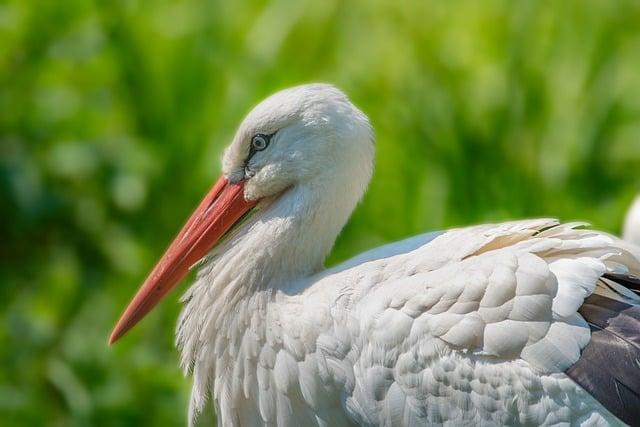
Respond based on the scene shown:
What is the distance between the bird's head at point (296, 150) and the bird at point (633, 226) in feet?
5.14

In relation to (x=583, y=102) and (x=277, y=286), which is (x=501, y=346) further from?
(x=583, y=102)

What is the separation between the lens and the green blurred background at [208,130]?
5438 millimetres

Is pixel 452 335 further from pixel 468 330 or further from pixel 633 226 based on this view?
pixel 633 226

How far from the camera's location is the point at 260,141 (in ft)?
11.3

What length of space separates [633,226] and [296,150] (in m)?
1.80

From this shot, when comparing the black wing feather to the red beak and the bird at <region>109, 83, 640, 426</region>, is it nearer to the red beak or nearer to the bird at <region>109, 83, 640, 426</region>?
the bird at <region>109, 83, 640, 426</region>

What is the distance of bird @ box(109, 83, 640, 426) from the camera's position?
2.97 metres

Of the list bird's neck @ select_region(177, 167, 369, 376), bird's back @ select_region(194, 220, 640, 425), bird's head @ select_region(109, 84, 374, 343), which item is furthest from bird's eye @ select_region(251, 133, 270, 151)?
bird's back @ select_region(194, 220, 640, 425)

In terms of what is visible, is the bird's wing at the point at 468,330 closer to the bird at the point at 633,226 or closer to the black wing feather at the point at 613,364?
the black wing feather at the point at 613,364

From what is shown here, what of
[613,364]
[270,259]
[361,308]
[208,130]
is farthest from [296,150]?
[208,130]

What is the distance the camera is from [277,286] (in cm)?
340

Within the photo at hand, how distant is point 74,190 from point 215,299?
101 inches

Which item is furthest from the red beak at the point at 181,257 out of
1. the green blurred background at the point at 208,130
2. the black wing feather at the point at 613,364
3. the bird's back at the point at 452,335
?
the green blurred background at the point at 208,130

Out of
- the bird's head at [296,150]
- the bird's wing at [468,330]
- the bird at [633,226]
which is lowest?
the bird at [633,226]
